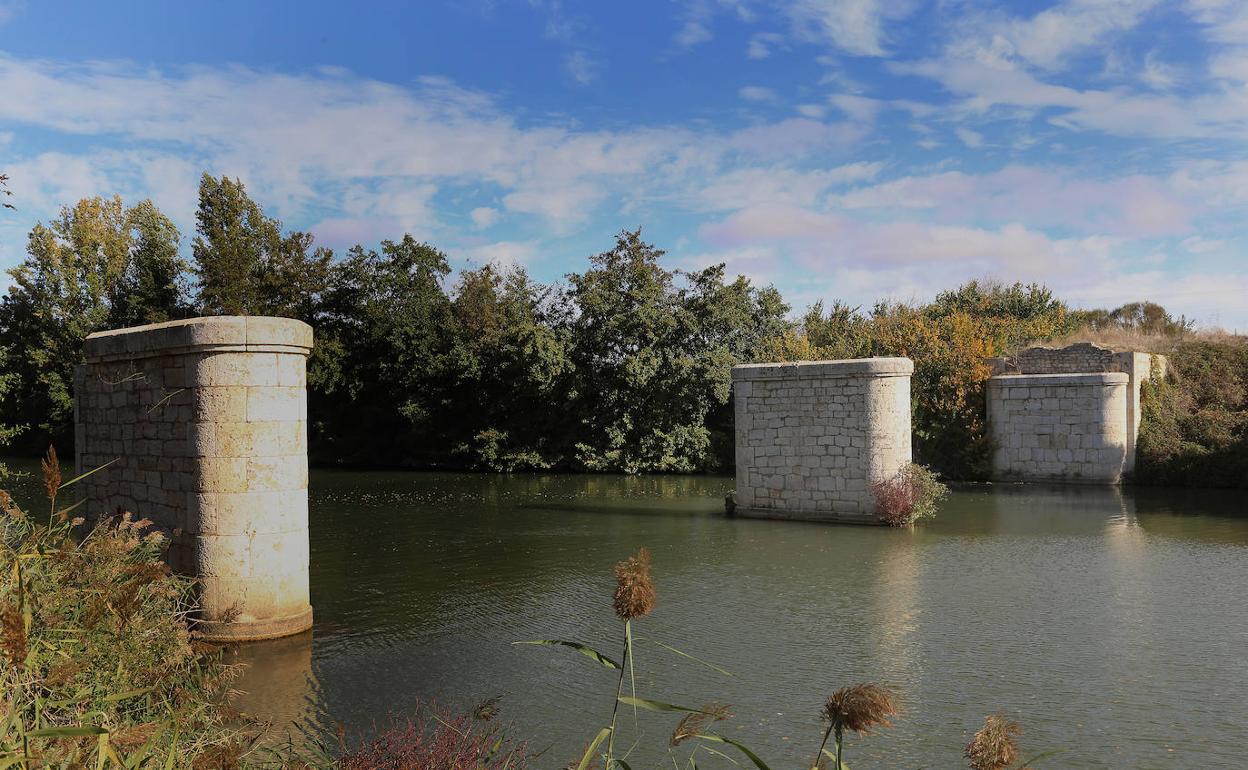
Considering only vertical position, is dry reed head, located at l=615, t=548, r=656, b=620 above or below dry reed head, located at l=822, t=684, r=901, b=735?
above

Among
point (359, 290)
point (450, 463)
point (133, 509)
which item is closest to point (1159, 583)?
point (133, 509)

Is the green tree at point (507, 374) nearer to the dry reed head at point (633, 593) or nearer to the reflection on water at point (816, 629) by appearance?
the reflection on water at point (816, 629)

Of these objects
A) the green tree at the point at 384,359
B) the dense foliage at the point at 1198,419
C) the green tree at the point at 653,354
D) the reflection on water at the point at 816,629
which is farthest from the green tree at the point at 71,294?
the dense foliage at the point at 1198,419

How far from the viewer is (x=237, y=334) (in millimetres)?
7547

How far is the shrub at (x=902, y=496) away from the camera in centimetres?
1354

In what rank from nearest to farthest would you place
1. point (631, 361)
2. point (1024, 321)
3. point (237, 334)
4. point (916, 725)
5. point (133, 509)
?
point (916, 725)
point (237, 334)
point (133, 509)
point (631, 361)
point (1024, 321)

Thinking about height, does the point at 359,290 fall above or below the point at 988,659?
above

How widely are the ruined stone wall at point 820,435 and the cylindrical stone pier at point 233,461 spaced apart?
27.2 ft

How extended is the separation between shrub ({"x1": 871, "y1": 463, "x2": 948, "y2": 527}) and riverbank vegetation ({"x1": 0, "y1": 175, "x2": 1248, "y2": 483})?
7.98 metres

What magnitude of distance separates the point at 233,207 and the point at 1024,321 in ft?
84.9

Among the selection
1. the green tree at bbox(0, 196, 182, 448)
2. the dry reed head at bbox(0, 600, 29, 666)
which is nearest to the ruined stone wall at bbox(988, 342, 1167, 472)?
the dry reed head at bbox(0, 600, 29, 666)

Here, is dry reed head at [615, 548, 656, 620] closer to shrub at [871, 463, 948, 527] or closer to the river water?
the river water

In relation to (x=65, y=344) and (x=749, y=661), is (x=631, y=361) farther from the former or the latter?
(x=65, y=344)

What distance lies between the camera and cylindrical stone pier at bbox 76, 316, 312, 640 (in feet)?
24.8
